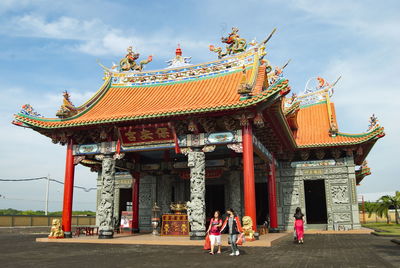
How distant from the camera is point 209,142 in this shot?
538 inches


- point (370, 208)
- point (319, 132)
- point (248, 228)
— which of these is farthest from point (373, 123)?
point (370, 208)

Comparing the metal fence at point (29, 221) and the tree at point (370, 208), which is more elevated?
the tree at point (370, 208)

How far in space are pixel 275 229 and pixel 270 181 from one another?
243 cm

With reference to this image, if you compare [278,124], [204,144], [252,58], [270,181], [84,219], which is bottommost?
[84,219]

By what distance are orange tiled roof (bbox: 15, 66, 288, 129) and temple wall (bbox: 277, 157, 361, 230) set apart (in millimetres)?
7103

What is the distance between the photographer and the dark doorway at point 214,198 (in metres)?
20.4

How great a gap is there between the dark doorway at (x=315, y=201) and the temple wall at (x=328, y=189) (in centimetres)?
185

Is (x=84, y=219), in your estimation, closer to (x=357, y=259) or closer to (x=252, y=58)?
(x=252, y=58)

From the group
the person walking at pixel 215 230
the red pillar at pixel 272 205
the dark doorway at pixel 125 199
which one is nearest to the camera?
the person walking at pixel 215 230

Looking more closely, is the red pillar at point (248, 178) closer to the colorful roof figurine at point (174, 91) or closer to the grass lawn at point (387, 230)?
the colorful roof figurine at point (174, 91)

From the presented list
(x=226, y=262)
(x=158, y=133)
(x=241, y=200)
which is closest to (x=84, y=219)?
(x=241, y=200)

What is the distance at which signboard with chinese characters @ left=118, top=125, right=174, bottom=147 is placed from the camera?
1418cm

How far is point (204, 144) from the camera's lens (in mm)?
13664

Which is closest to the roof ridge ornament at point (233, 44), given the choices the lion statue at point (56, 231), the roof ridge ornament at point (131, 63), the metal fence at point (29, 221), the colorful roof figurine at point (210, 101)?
the colorful roof figurine at point (210, 101)
